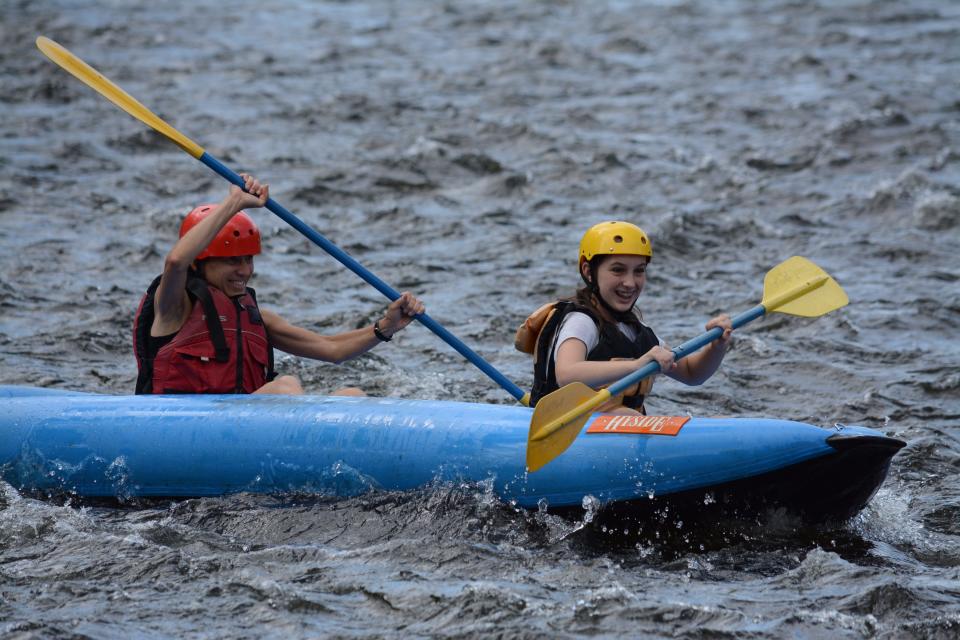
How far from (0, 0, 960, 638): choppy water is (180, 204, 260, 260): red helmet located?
3.51ft

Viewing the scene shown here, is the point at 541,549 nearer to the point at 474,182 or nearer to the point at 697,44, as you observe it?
the point at 474,182

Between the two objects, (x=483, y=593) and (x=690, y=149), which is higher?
(x=690, y=149)

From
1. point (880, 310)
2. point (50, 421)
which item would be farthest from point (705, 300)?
point (50, 421)

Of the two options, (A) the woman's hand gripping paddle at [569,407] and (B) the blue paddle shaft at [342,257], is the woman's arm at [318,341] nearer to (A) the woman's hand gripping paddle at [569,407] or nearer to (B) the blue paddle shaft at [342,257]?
(B) the blue paddle shaft at [342,257]

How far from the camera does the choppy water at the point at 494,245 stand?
4.43 m

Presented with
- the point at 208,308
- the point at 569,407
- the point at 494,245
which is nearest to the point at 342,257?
the point at 208,308

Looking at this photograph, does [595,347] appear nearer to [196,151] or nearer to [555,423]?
[555,423]

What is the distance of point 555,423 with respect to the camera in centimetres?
479

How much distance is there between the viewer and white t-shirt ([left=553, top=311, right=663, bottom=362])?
535 centimetres

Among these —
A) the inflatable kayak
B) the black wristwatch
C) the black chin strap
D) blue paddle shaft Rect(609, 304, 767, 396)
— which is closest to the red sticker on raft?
the inflatable kayak

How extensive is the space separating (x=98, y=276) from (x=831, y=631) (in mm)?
6170

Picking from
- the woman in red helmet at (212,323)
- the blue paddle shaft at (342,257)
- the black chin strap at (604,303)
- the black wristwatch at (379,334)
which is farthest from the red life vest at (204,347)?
the black chin strap at (604,303)

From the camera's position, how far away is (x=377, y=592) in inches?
174

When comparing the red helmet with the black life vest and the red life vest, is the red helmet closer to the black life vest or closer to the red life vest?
the red life vest
